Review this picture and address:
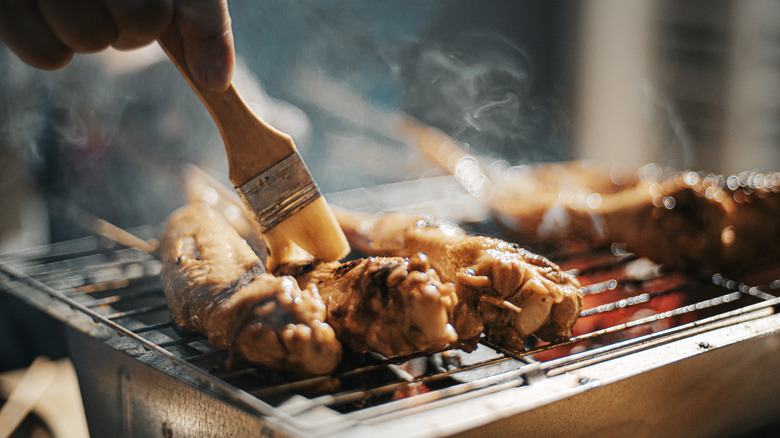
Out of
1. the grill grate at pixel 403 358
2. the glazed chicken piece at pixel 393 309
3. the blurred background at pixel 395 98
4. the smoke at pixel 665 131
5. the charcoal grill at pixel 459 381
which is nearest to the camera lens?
the charcoal grill at pixel 459 381

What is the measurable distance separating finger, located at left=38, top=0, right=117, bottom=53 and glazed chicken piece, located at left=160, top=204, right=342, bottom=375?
73 centimetres

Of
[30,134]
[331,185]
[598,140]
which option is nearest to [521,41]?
[598,140]

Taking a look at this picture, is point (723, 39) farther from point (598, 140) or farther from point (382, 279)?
point (382, 279)

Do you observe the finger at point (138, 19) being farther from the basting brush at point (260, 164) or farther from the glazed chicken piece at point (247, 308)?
the glazed chicken piece at point (247, 308)

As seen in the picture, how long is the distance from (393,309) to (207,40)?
87 centimetres

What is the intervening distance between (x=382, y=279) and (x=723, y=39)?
6.09 meters

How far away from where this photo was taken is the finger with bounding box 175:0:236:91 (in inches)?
60.4

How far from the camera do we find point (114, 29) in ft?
4.84

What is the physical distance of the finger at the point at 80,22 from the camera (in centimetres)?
142

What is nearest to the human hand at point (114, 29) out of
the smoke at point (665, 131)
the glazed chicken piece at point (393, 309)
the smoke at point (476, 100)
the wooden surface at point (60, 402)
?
the glazed chicken piece at point (393, 309)

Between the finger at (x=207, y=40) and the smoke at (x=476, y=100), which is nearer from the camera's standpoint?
the finger at (x=207, y=40)

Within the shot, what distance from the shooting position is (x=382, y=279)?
153 cm

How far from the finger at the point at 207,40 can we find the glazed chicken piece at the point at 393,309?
2.17 ft

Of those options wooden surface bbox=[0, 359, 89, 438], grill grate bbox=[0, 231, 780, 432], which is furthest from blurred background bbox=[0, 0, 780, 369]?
grill grate bbox=[0, 231, 780, 432]
